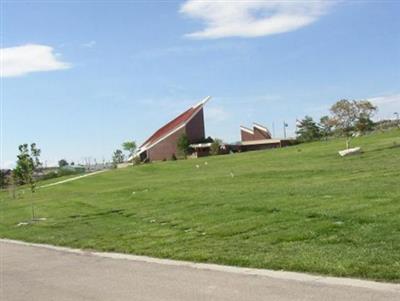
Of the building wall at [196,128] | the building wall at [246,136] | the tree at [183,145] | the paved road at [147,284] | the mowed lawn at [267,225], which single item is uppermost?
the building wall at [196,128]

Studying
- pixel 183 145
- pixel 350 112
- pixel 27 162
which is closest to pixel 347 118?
pixel 350 112

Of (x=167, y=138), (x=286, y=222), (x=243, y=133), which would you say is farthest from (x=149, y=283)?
(x=243, y=133)

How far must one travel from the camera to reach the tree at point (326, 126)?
9200cm

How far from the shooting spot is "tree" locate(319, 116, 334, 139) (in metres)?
92.0

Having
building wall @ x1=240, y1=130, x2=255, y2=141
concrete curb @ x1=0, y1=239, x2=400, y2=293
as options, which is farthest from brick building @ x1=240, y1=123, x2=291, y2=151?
concrete curb @ x1=0, y1=239, x2=400, y2=293

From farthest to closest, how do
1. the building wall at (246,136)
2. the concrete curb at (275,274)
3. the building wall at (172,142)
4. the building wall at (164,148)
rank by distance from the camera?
the building wall at (246,136) < the building wall at (164,148) < the building wall at (172,142) < the concrete curb at (275,274)

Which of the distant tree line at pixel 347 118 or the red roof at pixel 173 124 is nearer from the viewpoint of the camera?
the distant tree line at pixel 347 118

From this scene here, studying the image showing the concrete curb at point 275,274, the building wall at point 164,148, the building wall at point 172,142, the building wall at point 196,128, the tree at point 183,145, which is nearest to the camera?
the concrete curb at point 275,274

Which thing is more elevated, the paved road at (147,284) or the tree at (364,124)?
the tree at (364,124)

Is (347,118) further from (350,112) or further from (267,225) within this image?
(267,225)

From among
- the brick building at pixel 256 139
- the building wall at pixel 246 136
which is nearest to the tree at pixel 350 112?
the brick building at pixel 256 139

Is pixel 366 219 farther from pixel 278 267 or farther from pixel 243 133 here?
pixel 243 133

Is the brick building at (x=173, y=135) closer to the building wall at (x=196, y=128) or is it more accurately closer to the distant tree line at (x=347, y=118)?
the building wall at (x=196, y=128)

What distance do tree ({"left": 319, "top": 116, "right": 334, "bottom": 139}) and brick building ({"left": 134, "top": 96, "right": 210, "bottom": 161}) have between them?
24446mm
